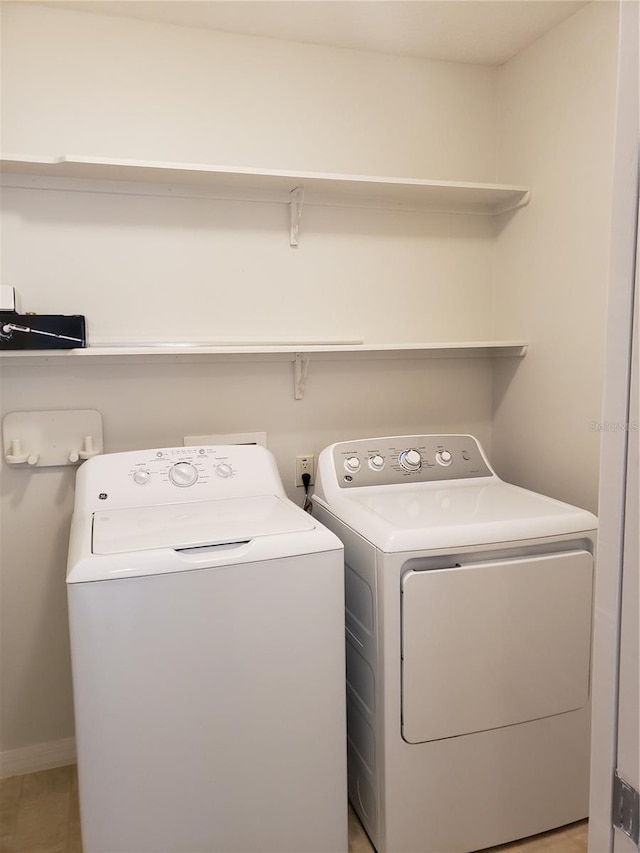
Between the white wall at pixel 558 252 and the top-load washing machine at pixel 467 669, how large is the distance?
0.42 meters

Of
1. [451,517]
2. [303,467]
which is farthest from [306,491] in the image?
[451,517]

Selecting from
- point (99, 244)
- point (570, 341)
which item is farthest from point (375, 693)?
point (99, 244)

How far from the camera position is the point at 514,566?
1662 mm

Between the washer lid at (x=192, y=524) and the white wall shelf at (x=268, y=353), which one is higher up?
the white wall shelf at (x=268, y=353)

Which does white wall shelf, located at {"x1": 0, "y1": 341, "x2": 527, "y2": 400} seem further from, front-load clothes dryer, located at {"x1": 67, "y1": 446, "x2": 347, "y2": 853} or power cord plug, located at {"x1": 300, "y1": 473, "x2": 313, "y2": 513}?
front-load clothes dryer, located at {"x1": 67, "y1": 446, "x2": 347, "y2": 853}

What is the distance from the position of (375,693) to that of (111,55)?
208cm

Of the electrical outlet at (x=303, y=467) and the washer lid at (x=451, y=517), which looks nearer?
the washer lid at (x=451, y=517)

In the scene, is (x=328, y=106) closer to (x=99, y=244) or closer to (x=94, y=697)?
(x=99, y=244)

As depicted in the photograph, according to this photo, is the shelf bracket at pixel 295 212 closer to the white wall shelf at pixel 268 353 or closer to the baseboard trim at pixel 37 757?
the white wall shelf at pixel 268 353

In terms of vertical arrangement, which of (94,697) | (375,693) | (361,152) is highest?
(361,152)

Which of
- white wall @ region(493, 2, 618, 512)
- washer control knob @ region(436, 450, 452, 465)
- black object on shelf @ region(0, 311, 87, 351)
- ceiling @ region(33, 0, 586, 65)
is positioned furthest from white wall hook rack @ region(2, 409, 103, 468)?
white wall @ region(493, 2, 618, 512)

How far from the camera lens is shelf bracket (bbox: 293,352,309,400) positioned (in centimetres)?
227

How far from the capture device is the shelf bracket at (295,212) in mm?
2178

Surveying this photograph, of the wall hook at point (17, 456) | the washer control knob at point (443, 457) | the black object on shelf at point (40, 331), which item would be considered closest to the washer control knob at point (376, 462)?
the washer control knob at point (443, 457)
